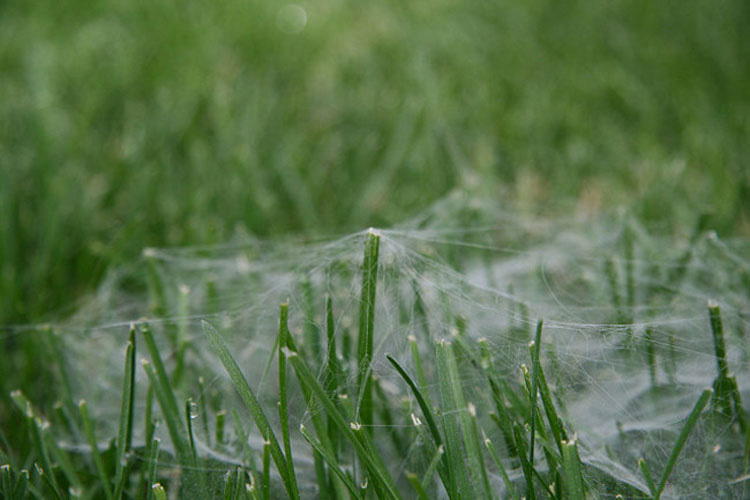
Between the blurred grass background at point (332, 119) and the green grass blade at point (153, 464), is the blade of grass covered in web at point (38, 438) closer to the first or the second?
the green grass blade at point (153, 464)

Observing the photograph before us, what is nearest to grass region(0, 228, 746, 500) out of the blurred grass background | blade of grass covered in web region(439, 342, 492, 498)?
blade of grass covered in web region(439, 342, 492, 498)

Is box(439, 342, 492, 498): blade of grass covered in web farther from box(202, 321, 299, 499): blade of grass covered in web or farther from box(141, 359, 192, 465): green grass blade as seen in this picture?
box(141, 359, 192, 465): green grass blade

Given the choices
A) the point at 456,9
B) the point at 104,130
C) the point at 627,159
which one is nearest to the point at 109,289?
the point at 104,130

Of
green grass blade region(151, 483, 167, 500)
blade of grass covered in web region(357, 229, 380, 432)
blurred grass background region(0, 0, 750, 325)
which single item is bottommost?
green grass blade region(151, 483, 167, 500)

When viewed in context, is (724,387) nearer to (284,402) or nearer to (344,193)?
(284,402)

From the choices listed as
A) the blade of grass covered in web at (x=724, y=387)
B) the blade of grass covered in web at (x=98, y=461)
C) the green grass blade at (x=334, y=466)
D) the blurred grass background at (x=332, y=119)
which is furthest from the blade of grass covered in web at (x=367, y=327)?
the blurred grass background at (x=332, y=119)

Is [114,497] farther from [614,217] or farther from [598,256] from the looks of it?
[614,217]

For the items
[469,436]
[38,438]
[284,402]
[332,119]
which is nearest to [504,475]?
[469,436]
